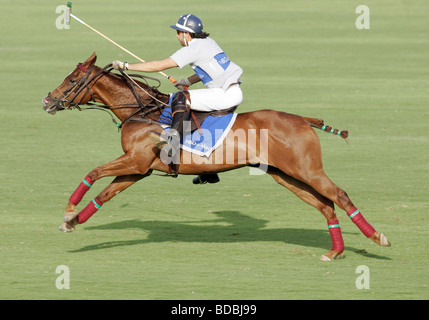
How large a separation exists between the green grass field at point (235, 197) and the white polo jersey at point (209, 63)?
Result: 2.17 meters

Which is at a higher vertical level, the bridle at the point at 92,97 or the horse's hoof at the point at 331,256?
the bridle at the point at 92,97

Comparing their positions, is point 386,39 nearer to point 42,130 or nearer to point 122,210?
point 42,130

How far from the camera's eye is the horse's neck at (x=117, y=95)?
1152 cm

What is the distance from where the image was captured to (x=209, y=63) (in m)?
11.1

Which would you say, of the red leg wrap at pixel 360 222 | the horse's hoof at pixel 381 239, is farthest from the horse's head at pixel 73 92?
the horse's hoof at pixel 381 239

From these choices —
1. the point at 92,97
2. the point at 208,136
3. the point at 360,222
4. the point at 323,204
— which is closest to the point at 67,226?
the point at 92,97

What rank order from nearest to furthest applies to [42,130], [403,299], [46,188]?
[403,299], [46,188], [42,130]

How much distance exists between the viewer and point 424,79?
25312 mm

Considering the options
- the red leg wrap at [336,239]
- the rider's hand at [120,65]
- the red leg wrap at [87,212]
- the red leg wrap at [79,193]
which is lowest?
the red leg wrap at [336,239]

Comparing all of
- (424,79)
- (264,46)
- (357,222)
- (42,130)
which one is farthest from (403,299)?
(264,46)

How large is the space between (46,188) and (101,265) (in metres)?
4.44

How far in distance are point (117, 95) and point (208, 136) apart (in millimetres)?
1392

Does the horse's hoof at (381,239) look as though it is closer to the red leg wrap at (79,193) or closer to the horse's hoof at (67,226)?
the red leg wrap at (79,193)

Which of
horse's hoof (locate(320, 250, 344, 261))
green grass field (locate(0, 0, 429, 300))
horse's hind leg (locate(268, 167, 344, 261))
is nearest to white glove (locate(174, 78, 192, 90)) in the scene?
horse's hind leg (locate(268, 167, 344, 261))
